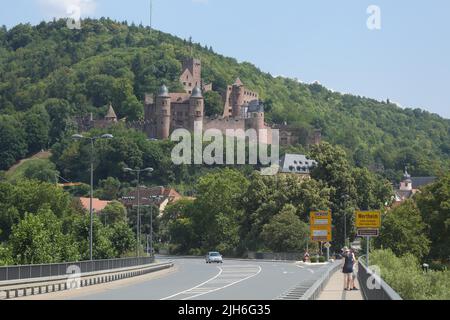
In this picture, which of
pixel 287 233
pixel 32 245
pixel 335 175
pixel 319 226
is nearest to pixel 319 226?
pixel 319 226

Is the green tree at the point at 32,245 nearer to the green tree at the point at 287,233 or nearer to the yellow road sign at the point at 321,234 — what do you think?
the yellow road sign at the point at 321,234

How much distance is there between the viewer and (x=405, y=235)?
276ft

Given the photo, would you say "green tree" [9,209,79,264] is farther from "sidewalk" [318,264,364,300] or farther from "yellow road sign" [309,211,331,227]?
"sidewalk" [318,264,364,300]

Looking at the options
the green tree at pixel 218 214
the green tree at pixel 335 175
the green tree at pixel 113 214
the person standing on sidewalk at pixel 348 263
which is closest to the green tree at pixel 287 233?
the green tree at pixel 335 175

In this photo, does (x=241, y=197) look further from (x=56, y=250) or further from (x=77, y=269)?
(x=77, y=269)

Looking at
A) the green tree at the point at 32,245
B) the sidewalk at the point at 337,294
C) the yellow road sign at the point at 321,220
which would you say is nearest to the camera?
the sidewalk at the point at 337,294

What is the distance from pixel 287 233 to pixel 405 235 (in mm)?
22740

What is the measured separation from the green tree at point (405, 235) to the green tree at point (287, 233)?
50.3ft

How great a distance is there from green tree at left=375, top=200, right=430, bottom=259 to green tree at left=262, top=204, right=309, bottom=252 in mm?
15322

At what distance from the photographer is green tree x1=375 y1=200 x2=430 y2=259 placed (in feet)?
272

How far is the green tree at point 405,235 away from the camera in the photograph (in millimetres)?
82938
